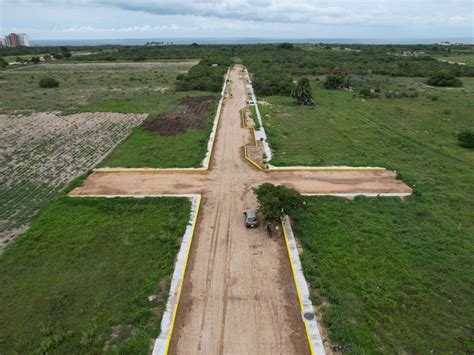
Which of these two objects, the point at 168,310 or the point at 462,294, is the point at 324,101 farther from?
the point at 168,310

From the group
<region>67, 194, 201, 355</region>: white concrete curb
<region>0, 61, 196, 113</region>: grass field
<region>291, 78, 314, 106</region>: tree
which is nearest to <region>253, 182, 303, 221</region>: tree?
<region>67, 194, 201, 355</region>: white concrete curb

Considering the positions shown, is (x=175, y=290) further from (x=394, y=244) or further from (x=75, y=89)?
(x=75, y=89)

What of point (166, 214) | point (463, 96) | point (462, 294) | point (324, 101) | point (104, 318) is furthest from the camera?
point (463, 96)

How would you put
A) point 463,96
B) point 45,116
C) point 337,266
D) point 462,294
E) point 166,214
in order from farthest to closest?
point 463,96, point 45,116, point 166,214, point 337,266, point 462,294

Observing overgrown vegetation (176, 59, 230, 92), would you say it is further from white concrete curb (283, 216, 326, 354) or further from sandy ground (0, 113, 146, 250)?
white concrete curb (283, 216, 326, 354)

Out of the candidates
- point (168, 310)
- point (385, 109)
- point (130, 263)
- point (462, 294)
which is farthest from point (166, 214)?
point (385, 109)

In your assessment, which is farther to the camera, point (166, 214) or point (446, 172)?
point (446, 172)

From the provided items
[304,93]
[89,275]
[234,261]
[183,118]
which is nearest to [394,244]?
[234,261]
